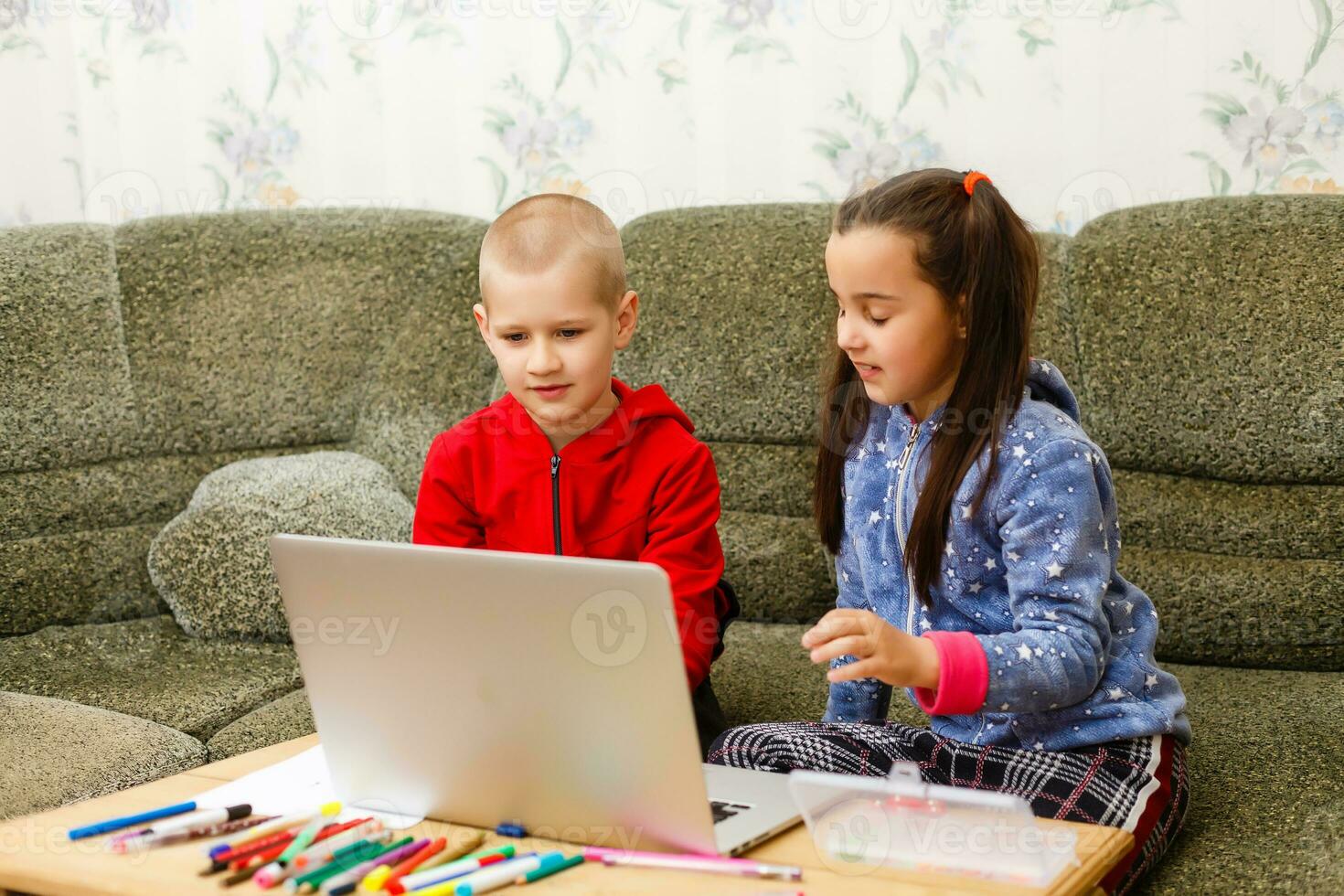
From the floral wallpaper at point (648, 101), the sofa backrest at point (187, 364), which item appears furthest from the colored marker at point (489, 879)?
the floral wallpaper at point (648, 101)

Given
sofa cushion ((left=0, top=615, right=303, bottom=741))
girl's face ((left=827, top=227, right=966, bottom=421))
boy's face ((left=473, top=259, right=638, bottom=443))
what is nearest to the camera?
girl's face ((left=827, top=227, right=966, bottom=421))

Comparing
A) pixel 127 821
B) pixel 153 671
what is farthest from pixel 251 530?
pixel 127 821

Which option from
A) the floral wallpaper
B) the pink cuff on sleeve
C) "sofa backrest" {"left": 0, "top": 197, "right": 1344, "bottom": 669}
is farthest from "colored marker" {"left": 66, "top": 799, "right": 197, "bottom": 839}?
the floral wallpaper

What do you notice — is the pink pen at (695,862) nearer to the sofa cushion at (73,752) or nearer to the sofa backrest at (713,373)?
the sofa cushion at (73,752)

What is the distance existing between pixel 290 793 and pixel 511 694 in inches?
10.2

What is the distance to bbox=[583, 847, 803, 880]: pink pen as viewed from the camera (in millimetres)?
831

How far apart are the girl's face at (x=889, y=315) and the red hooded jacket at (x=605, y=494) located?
26cm

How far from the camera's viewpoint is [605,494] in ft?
4.50

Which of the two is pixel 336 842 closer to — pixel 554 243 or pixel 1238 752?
pixel 554 243

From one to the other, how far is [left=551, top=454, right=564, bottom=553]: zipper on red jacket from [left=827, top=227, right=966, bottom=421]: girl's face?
0.33 m

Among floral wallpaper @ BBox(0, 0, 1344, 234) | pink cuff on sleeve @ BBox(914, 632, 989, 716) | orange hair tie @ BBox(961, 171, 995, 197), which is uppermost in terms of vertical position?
floral wallpaper @ BBox(0, 0, 1344, 234)

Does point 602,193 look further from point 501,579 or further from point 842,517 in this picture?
point 501,579

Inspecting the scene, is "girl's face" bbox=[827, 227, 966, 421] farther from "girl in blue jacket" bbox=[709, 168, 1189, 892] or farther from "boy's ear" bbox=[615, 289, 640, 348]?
"boy's ear" bbox=[615, 289, 640, 348]

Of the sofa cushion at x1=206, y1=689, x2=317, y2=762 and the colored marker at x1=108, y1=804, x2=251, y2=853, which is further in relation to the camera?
the sofa cushion at x1=206, y1=689, x2=317, y2=762
